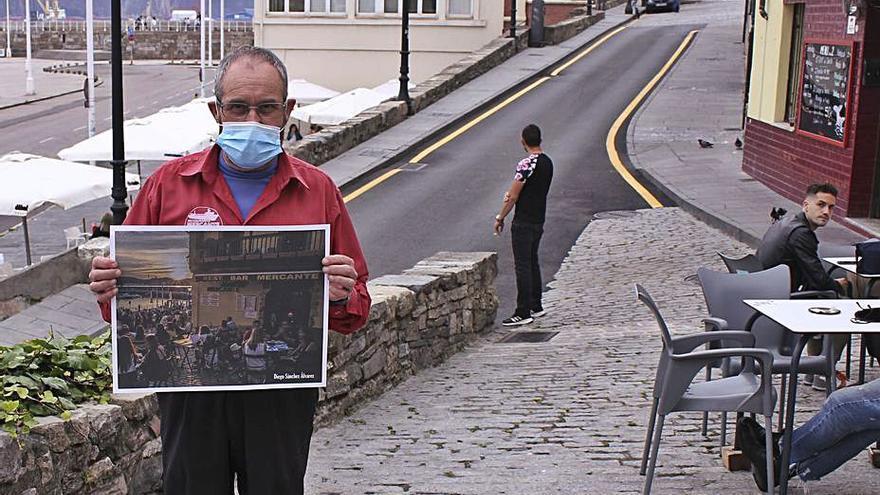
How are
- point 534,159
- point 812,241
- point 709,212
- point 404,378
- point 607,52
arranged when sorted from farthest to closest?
point 607,52
point 709,212
point 534,159
point 404,378
point 812,241

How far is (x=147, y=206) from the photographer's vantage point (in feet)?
13.1

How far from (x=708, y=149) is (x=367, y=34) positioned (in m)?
22.8

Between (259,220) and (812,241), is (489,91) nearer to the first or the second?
(812,241)

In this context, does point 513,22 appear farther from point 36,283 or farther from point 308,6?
point 36,283

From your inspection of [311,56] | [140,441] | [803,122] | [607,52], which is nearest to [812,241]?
[140,441]

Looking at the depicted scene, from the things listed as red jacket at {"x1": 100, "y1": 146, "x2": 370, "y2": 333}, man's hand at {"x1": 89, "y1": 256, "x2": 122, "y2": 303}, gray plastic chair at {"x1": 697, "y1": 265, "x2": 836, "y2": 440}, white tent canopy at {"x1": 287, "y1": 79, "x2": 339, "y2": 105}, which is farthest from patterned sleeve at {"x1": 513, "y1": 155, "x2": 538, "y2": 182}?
white tent canopy at {"x1": 287, "y1": 79, "x2": 339, "y2": 105}

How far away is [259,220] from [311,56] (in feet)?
146

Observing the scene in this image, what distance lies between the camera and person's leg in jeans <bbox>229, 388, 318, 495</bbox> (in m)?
3.96

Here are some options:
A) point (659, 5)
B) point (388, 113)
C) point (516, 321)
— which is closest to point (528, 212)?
point (516, 321)

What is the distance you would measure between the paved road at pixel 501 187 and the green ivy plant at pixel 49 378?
9109 millimetres

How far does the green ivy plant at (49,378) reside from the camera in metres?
5.11

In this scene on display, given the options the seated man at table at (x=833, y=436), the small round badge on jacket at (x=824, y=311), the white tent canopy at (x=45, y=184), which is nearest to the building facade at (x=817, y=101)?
the white tent canopy at (x=45, y=184)

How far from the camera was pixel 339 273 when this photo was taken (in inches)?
151

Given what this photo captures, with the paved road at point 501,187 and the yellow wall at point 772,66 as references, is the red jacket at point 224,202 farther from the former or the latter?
the yellow wall at point 772,66
